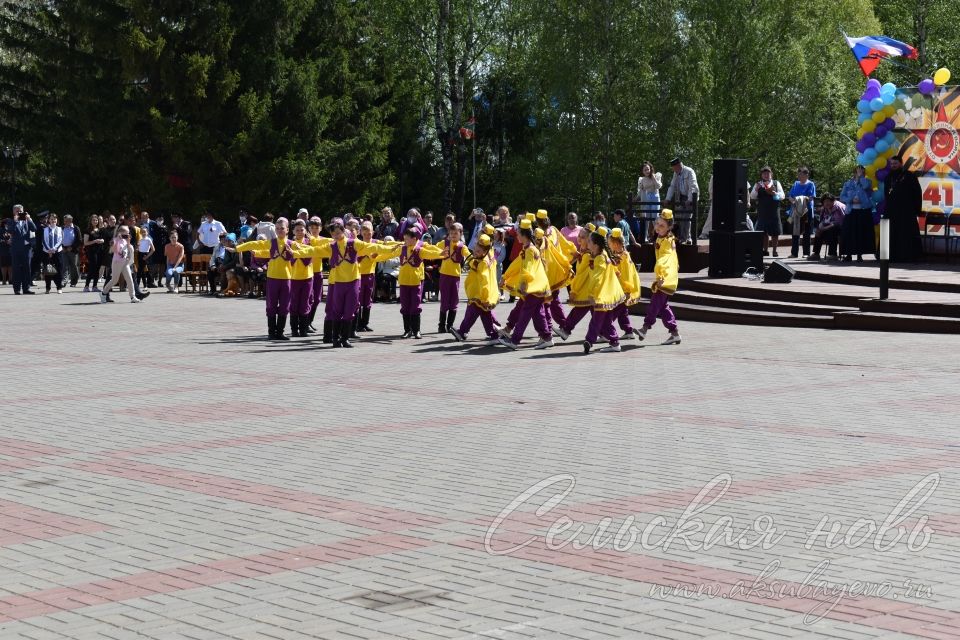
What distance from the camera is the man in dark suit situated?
96.6ft

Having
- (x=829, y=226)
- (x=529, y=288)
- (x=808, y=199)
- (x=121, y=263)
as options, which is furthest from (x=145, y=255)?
(x=529, y=288)

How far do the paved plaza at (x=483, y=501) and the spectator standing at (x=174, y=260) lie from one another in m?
15.3

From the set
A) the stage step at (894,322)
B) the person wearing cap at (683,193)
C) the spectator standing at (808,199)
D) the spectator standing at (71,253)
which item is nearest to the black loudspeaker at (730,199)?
the person wearing cap at (683,193)

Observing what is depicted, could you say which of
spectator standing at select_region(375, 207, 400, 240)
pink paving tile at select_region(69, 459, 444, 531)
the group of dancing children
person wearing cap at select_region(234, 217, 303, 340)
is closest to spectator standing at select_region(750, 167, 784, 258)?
spectator standing at select_region(375, 207, 400, 240)

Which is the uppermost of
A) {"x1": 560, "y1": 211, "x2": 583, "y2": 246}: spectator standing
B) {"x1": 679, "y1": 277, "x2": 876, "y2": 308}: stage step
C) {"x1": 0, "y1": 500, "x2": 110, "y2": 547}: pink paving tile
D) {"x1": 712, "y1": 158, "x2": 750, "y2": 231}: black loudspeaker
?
{"x1": 712, "y1": 158, "x2": 750, "y2": 231}: black loudspeaker

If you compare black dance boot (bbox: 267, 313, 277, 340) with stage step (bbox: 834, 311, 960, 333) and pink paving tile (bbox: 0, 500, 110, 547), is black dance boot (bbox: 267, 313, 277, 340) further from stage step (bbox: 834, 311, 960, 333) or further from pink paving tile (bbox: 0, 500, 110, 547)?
pink paving tile (bbox: 0, 500, 110, 547)

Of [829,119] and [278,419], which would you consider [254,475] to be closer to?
[278,419]

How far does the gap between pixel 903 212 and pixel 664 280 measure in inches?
377

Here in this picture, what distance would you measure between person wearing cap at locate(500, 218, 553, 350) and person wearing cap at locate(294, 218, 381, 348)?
194 centimetres

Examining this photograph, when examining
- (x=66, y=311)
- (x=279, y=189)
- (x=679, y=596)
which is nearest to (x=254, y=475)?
(x=679, y=596)

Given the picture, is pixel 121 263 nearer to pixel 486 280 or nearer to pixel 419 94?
pixel 486 280

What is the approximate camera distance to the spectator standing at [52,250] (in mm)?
30422

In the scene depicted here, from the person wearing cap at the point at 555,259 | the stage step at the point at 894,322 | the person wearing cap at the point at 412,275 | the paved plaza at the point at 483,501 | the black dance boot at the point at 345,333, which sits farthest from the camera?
the person wearing cap at the point at 555,259

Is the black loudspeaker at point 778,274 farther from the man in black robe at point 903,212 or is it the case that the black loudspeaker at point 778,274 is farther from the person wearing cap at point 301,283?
the person wearing cap at point 301,283
